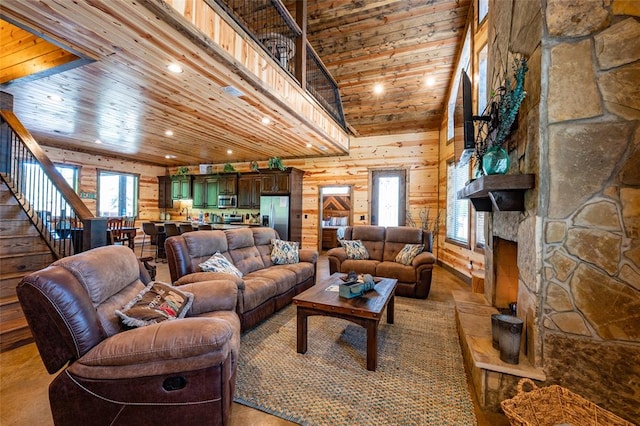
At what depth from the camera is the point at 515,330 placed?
171cm

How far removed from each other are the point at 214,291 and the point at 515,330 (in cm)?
210

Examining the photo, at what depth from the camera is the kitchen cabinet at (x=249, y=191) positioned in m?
7.71

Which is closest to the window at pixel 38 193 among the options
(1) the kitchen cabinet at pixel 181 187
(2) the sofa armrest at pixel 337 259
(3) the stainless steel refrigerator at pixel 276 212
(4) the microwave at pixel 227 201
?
(2) the sofa armrest at pixel 337 259

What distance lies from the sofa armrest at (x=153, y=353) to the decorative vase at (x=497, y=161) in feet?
7.09

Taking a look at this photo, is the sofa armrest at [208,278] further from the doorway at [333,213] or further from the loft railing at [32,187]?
the doorway at [333,213]

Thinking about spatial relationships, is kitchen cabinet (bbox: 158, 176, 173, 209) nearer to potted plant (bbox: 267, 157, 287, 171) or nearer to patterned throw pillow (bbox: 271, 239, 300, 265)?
potted plant (bbox: 267, 157, 287, 171)

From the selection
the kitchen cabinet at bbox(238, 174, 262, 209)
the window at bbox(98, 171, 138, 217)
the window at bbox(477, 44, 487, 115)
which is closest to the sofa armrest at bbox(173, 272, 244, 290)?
the window at bbox(477, 44, 487, 115)

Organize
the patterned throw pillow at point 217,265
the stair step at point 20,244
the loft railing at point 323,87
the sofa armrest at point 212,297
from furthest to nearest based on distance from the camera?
the loft railing at point 323,87
the stair step at point 20,244
the patterned throw pillow at point 217,265
the sofa armrest at point 212,297

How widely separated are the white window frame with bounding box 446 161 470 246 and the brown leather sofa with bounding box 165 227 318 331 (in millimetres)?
2784

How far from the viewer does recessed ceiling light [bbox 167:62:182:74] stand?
2.87 metres

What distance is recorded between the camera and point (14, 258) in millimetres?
2926

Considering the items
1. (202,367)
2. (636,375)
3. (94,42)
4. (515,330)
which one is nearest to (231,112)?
(94,42)

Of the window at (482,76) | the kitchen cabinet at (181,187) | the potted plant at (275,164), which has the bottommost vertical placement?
the kitchen cabinet at (181,187)

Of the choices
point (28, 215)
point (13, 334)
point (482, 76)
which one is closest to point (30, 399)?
point (13, 334)
